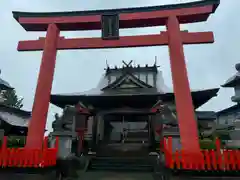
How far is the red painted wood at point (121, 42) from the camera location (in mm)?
7668

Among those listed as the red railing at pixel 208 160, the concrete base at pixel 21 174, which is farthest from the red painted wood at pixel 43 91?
the red railing at pixel 208 160

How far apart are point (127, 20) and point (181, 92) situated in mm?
3478

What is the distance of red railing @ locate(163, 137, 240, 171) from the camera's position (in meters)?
5.56

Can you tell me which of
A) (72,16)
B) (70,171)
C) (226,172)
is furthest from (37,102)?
(226,172)

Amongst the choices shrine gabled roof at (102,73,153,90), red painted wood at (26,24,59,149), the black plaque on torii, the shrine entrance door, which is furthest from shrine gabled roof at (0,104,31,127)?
the black plaque on torii

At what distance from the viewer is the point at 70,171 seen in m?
7.16

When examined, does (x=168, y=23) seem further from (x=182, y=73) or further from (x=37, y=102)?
(x=37, y=102)

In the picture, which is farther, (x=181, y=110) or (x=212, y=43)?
(x=212, y=43)

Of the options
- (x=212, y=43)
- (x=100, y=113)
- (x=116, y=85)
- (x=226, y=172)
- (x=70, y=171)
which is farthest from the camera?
(x=116, y=85)

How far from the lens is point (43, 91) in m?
7.38

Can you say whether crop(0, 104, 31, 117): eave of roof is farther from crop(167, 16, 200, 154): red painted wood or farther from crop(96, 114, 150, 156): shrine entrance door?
crop(167, 16, 200, 154): red painted wood

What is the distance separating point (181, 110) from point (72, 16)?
18.0ft

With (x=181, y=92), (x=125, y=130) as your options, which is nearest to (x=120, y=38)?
(x=181, y=92)

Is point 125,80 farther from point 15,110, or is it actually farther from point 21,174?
point 15,110
